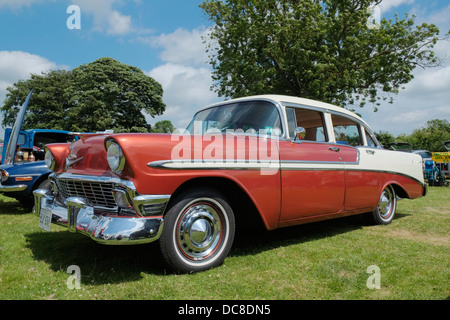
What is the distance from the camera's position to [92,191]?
2730mm

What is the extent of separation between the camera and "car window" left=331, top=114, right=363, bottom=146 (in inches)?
169

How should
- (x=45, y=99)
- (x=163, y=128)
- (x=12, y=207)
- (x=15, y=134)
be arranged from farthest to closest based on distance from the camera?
(x=45, y=99)
(x=163, y=128)
(x=12, y=207)
(x=15, y=134)

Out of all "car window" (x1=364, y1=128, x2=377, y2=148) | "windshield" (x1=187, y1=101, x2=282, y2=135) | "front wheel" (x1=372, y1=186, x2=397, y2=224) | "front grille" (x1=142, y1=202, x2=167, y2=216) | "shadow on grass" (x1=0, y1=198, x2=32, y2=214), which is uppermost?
"windshield" (x1=187, y1=101, x2=282, y2=135)

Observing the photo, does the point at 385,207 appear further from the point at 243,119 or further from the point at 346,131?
the point at 243,119

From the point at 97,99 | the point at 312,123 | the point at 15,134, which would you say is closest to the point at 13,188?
the point at 15,134

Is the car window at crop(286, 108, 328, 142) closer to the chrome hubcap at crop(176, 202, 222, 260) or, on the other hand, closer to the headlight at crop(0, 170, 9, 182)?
the chrome hubcap at crop(176, 202, 222, 260)

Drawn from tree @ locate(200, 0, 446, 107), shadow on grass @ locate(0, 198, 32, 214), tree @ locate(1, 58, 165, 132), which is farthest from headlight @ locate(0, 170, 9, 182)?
tree @ locate(1, 58, 165, 132)

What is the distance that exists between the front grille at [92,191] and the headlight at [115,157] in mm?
173

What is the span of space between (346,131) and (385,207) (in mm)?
1526

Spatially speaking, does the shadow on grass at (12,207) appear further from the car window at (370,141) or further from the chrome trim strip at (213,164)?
the car window at (370,141)

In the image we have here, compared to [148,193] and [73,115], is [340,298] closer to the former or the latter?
[148,193]

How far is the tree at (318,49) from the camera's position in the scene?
14.6m

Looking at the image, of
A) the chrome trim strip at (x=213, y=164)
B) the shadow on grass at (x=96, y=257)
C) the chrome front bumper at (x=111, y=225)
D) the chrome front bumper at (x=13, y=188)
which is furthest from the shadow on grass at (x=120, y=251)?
the chrome front bumper at (x=13, y=188)

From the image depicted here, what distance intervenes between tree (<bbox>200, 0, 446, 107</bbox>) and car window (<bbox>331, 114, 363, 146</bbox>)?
9824 millimetres
